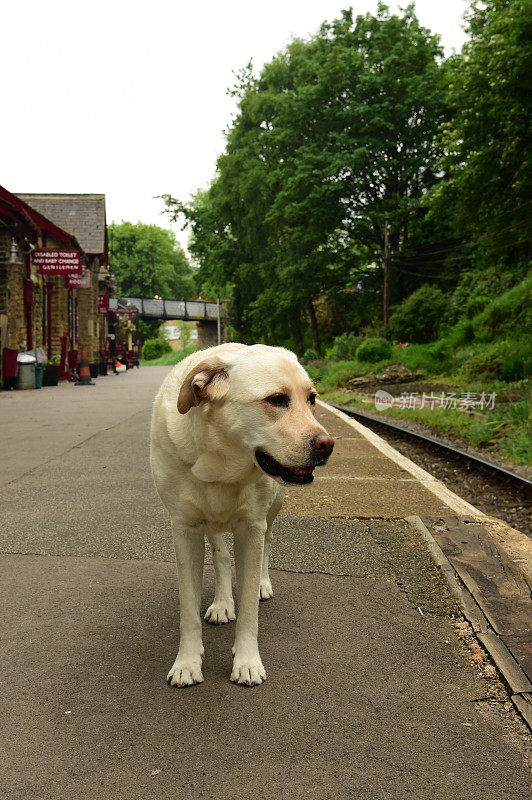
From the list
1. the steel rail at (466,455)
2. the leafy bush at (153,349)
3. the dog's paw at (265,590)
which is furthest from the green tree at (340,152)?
the leafy bush at (153,349)

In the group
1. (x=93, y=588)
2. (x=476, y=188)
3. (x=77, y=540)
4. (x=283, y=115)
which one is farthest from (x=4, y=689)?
(x=283, y=115)

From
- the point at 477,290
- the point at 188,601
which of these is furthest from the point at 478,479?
the point at 477,290

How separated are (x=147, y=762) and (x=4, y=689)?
2.78 ft

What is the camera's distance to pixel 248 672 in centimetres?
281

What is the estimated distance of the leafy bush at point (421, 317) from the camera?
93.0 feet

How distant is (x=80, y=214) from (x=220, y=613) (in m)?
36.4

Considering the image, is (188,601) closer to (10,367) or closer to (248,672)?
(248,672)

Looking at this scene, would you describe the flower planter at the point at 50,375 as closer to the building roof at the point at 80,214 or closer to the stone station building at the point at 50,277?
the stone station building at the point at 50,277

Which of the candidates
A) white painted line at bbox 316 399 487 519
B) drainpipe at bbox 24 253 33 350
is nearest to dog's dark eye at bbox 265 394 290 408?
white painted line at bbox 316 399 487 519

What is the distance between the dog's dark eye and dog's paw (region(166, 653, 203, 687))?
3.98ft

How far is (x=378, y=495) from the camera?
6062 millimetres

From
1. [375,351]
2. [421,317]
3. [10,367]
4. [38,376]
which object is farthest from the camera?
[421,317]

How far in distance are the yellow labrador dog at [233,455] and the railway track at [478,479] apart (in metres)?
4.01

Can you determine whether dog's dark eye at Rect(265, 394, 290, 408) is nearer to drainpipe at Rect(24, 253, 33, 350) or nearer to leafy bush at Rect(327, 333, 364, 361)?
drainpipe at Rect(24, 253, 33, 350)
